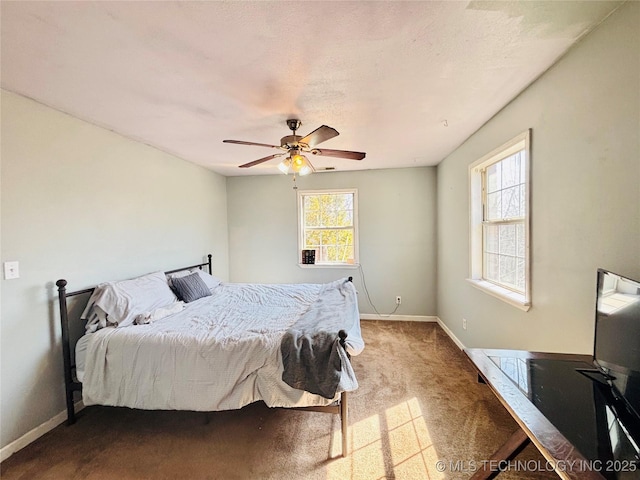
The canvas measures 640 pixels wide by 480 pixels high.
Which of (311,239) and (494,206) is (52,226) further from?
(494,206)

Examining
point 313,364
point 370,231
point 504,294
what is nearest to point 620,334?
point 504,294

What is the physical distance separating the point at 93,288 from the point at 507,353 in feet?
10.1

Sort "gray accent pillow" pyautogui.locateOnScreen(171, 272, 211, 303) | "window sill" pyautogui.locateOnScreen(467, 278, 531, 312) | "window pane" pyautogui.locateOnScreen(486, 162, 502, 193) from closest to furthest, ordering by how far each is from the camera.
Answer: "window sill" pyautogui.locateOnScreen(467, 278, 531, 312), "window pane" pyautogui.locateOnScreen(486, 162, 502, 193), "gray accent pillow" pyautogui.locateOnScreen(171, 272, 211, 303)

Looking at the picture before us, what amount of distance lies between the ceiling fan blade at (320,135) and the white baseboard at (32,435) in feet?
9.35

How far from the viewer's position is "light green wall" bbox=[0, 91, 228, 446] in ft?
6.16

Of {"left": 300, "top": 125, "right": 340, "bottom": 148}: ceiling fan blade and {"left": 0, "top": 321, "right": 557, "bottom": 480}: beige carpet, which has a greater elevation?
{"left": 300, "top": 125, "right": 340, "bottom": 148}: ceiling fan blade

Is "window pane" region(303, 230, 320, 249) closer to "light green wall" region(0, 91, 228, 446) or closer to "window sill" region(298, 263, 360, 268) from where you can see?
"window sill" region(298, 263, 360, 268)

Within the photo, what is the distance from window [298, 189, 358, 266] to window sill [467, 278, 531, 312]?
2.05 meters

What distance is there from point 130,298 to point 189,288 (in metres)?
0.71

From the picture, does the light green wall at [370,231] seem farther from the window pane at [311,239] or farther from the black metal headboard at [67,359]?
the black metal headboard at [67,359]

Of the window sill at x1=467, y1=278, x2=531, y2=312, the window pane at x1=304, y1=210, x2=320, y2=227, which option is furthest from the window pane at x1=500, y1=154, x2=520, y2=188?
the window pane at x1=304, y1=210, x2=320, y2=227

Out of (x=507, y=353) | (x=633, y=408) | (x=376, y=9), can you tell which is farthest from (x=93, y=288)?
(x=633, y=408)

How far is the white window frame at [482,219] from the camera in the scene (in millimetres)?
1991

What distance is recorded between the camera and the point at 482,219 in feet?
9.71
